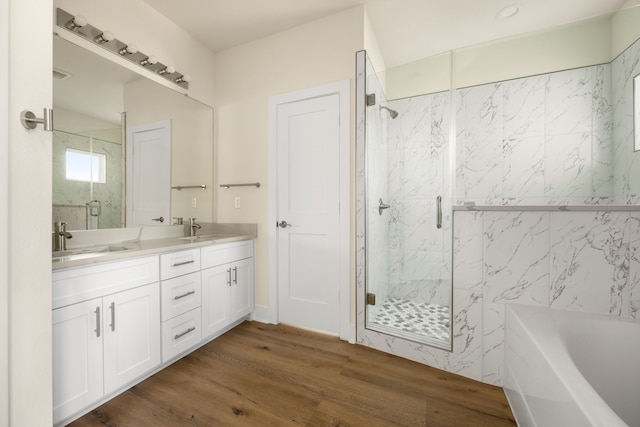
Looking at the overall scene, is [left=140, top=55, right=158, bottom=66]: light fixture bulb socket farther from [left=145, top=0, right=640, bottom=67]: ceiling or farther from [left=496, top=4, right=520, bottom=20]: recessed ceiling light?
[left=496, top=4, right=520, bottom=20]: recessed ceiling light

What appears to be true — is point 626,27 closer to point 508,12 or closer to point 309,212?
point 508,12

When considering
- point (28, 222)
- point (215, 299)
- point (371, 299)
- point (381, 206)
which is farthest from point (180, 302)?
point (381, 206)

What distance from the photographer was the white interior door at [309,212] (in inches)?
88.4

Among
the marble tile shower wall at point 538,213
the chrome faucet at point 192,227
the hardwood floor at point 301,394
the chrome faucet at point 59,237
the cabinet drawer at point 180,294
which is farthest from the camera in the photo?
the chrome faucet at point 192,227

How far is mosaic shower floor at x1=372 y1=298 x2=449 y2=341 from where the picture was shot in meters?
1.98

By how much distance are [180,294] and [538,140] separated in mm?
3083

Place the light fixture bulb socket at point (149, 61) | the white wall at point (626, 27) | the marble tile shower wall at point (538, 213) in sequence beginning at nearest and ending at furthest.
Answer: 1. the marble tile shower wall at point (538, 213)
2. the white wall at point (626, 27)
3. the light fixture bulb socket at point (149, 61)

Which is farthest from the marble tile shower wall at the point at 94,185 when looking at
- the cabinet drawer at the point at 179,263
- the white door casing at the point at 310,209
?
the white door casing at the point at 310,209

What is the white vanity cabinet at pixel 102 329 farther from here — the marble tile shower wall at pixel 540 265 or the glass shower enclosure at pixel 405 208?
the marble tile shower wall at pixel 540 265

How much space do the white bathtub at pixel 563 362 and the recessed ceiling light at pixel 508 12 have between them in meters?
2.39

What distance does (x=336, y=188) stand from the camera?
2.23 m

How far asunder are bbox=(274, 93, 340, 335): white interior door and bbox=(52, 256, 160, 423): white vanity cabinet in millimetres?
1091

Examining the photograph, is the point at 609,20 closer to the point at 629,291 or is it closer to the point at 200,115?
the point at 629,291

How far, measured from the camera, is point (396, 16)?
2.28m
